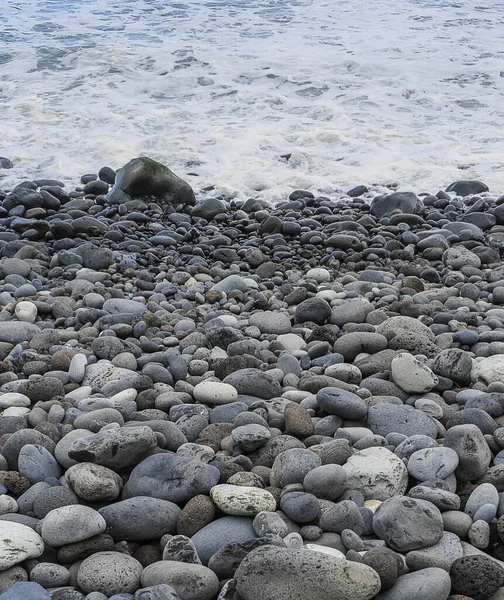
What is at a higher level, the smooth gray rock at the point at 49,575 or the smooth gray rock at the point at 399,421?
the smooth gray rock at the point at 49,575

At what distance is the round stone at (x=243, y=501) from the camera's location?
7.20 feet

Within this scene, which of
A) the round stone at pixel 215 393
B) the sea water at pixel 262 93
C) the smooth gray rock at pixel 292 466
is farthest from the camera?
the sea water at pixel 262 93

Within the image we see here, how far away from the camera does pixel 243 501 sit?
7.22ft

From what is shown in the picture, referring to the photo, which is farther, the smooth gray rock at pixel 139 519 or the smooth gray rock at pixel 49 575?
the smooth gray rock at pixel 139 519

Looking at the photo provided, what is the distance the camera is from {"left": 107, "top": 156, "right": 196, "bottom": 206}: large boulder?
6.53 m

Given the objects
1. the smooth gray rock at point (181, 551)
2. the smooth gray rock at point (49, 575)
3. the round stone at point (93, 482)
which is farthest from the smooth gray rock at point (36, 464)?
the smooth gray rock at point (181, 551)

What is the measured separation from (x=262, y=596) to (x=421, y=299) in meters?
2.70

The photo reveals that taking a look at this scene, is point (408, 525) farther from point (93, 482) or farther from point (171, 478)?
point (93, 482)

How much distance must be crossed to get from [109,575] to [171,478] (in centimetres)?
41

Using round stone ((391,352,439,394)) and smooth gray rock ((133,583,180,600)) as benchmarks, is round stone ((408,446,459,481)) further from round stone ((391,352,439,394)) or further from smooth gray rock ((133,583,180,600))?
smooth gray rock ((133,583,180,600))

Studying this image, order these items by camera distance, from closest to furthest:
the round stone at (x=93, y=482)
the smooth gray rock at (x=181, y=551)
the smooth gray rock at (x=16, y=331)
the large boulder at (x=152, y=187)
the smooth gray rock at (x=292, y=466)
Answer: the smooth gray rock at (x=181, y=551)
the round stone at (x=93, y=482)
the smooth gray rock at (x=292, y=466)
the smooth gray rock at (x=16, y=331)
the large boulder at (x=152, y=187)

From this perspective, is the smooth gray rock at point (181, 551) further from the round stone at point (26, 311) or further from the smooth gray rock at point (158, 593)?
the round stone at point (26, 311)

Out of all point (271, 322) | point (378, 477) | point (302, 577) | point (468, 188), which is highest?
point (302, 577)

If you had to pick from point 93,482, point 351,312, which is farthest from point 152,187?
point 93,482
